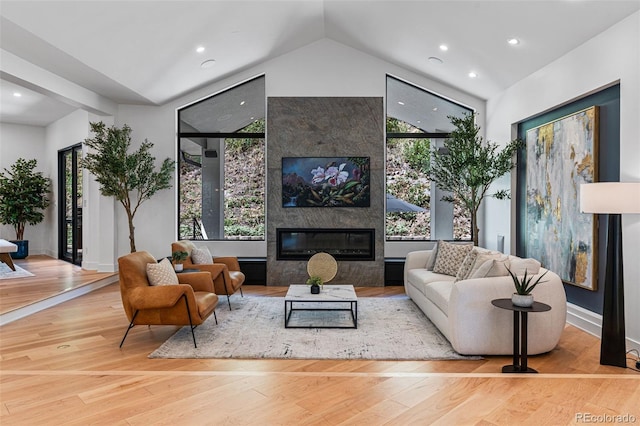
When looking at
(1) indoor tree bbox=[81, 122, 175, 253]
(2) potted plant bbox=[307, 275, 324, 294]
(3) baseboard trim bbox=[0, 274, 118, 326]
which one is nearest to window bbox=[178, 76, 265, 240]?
(1) indoor tree bbox=[81, 122, 175, 253]

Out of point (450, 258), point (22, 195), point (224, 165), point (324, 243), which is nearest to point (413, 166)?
point (324, 243)

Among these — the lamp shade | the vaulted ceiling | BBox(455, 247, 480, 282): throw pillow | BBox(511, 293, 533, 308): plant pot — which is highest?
the vaulted ceiling

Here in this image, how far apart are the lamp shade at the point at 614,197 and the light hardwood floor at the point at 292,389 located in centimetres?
125

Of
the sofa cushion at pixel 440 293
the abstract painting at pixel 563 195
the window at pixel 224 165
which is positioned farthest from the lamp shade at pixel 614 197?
the window at pixel 224 165

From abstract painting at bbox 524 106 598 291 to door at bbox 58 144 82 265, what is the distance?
7.77m

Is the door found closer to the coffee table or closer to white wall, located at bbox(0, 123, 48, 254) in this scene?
white wall, located at bbox(0, 123, 48, 254)

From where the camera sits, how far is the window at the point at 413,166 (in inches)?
293

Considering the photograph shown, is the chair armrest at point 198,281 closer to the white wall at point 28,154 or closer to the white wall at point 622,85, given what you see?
the white wall at point 622,85

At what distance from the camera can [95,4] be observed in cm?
412

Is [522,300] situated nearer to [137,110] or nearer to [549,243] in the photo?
[549,243]

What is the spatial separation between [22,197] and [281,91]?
19.3 feet

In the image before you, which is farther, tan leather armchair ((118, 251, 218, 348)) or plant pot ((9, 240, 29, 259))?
plant pot ((9, 240, 29, 259))

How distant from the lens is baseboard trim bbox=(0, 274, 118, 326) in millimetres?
4676

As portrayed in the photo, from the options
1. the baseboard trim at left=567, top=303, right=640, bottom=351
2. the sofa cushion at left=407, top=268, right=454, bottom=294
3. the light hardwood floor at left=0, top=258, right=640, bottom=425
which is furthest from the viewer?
the sofa cushion at left=407, top=268, right=454, bottom=294
